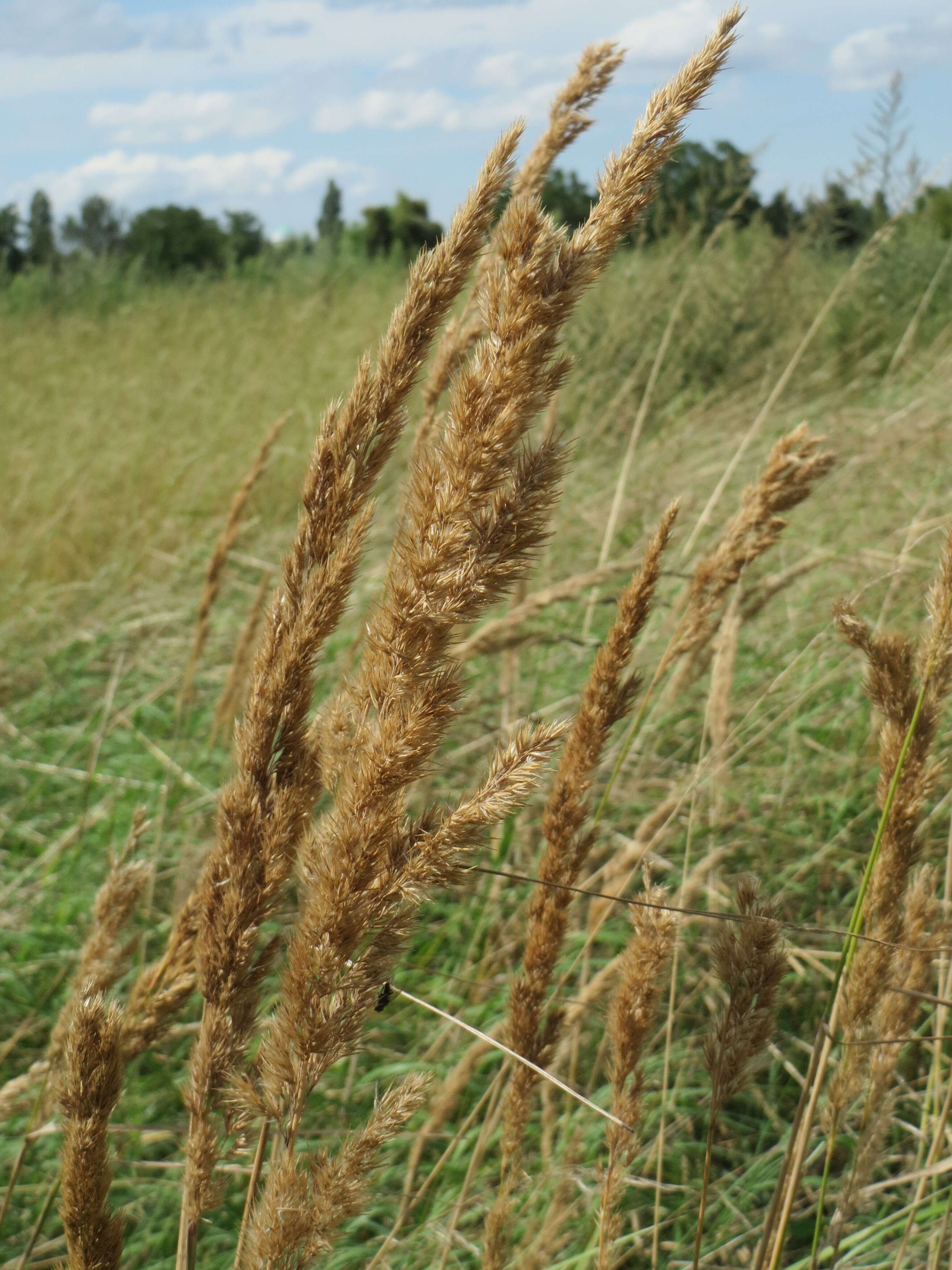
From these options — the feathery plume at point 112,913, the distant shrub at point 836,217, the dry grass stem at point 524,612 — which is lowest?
the feathery plume at point 112,913

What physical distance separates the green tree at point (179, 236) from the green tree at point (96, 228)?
28.7 inches

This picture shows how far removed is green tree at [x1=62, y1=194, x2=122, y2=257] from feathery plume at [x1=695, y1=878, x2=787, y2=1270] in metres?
12.8

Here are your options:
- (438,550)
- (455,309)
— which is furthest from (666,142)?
(455,309)

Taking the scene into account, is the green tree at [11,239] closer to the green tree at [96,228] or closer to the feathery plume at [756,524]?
the green tree at [96,228]

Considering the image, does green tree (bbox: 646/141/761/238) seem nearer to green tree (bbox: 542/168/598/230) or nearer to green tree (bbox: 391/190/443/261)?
green tree (bbox: 542/168/598/230)

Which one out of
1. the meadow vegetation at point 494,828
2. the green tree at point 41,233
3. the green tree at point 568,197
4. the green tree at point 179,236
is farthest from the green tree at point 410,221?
the meadow vegetation at point 494,828

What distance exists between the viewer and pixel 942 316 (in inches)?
222

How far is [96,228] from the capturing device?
42.7ft

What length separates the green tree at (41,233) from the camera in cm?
1105

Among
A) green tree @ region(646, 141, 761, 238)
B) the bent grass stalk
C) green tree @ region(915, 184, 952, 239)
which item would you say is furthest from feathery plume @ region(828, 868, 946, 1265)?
green tree @ region(915, 184, 952, 239)

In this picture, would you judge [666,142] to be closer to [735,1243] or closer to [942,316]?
[735,1243]

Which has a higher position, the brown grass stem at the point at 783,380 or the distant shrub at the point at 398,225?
the distant shrub at the point at 398,225

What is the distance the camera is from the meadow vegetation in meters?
0.71

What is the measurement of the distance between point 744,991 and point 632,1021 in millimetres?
113
